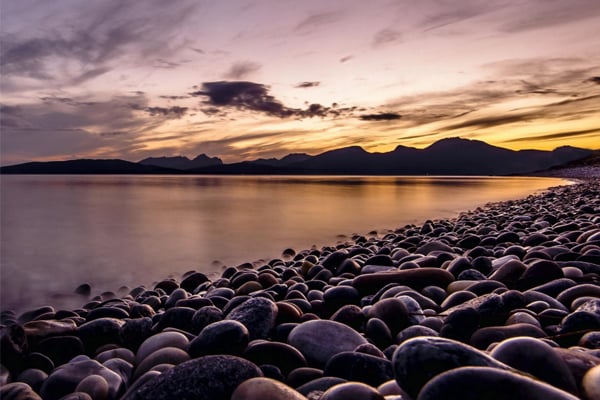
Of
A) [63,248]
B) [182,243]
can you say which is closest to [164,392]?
[182,243]

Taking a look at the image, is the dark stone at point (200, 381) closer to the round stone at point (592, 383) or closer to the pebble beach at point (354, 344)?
the pebble beach at point (354, 344)

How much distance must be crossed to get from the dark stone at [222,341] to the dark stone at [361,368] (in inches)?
19.9

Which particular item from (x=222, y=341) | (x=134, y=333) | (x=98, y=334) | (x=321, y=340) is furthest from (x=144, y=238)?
(x=321, y=340)

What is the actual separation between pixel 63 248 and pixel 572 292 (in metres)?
10.8

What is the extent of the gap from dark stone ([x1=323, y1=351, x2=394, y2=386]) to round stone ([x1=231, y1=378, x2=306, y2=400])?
0.36 metres

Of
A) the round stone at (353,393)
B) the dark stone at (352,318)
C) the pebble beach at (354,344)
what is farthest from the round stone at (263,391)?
the dark stone at (352,318)

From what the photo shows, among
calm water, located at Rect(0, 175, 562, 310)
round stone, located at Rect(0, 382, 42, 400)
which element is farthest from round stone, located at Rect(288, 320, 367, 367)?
calm water, located at Rect(0, 175, 562, 310)

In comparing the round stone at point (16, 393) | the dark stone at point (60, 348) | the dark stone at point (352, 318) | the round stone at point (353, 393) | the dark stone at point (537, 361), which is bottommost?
the dark stone at point (60, 348)

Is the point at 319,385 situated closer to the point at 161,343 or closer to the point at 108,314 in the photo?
the point at 161,343

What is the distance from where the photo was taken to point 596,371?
1.59 meters

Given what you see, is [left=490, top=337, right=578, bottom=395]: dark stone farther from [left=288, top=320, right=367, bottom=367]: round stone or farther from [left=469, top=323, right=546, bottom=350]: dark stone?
[left=288, top=320, right=367, bottom=367]: round stone

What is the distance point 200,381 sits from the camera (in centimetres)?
171

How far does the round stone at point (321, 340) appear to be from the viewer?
89.3 inches

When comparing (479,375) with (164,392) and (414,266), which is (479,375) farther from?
(414,266)
